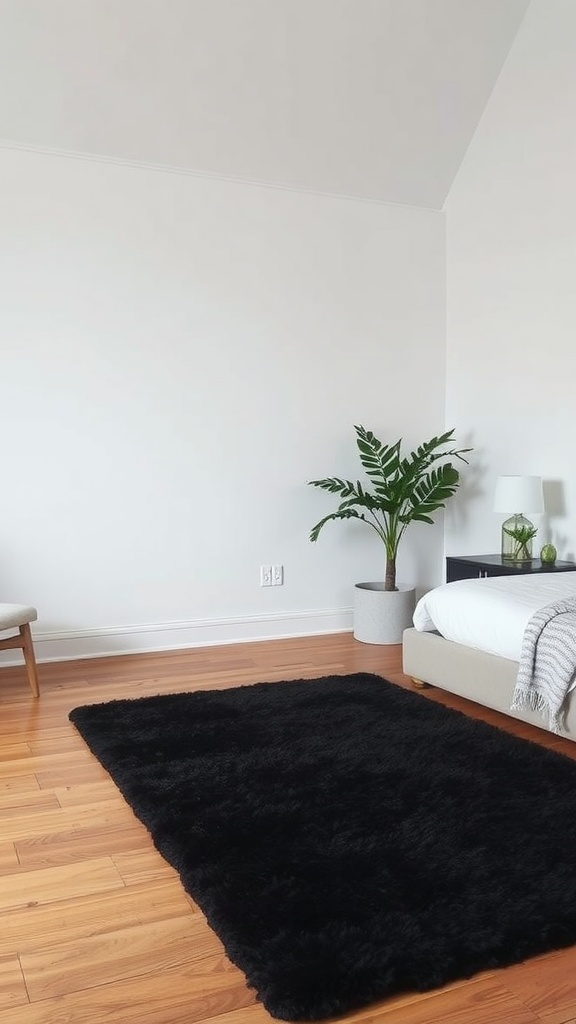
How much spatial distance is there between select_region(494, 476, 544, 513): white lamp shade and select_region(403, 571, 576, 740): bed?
561 millimetres

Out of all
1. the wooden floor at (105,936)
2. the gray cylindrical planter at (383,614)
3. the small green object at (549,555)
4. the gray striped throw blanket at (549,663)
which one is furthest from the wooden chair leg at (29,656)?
the small green object at (549,555)

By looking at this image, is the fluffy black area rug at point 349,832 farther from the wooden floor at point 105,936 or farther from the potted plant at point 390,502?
the potted plant at point 390,502

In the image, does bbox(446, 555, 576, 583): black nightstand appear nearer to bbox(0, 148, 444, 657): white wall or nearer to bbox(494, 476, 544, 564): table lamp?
bbox(494, 476, 544, 564): table lamp

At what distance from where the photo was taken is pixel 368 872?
2.12 m

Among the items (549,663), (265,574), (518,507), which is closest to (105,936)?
(549,663)

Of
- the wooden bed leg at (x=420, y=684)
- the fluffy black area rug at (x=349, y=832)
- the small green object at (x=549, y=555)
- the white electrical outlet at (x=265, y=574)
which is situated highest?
the small green object at (x=549, y=555)

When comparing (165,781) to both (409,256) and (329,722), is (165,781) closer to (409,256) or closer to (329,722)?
(329,722)

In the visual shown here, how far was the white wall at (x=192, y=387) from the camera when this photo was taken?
437 cm

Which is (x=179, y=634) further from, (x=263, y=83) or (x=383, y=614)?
(x=263, y=83)

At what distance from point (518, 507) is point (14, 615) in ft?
7.56

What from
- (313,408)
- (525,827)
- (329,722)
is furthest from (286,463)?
(525,827)

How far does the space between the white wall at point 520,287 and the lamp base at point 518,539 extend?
0.19 m

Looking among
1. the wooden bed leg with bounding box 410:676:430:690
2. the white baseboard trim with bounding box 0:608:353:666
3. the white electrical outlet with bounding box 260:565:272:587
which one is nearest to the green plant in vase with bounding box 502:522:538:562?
the wooden bed leg with bounding box 410:676:430:690

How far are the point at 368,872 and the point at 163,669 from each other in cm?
226
